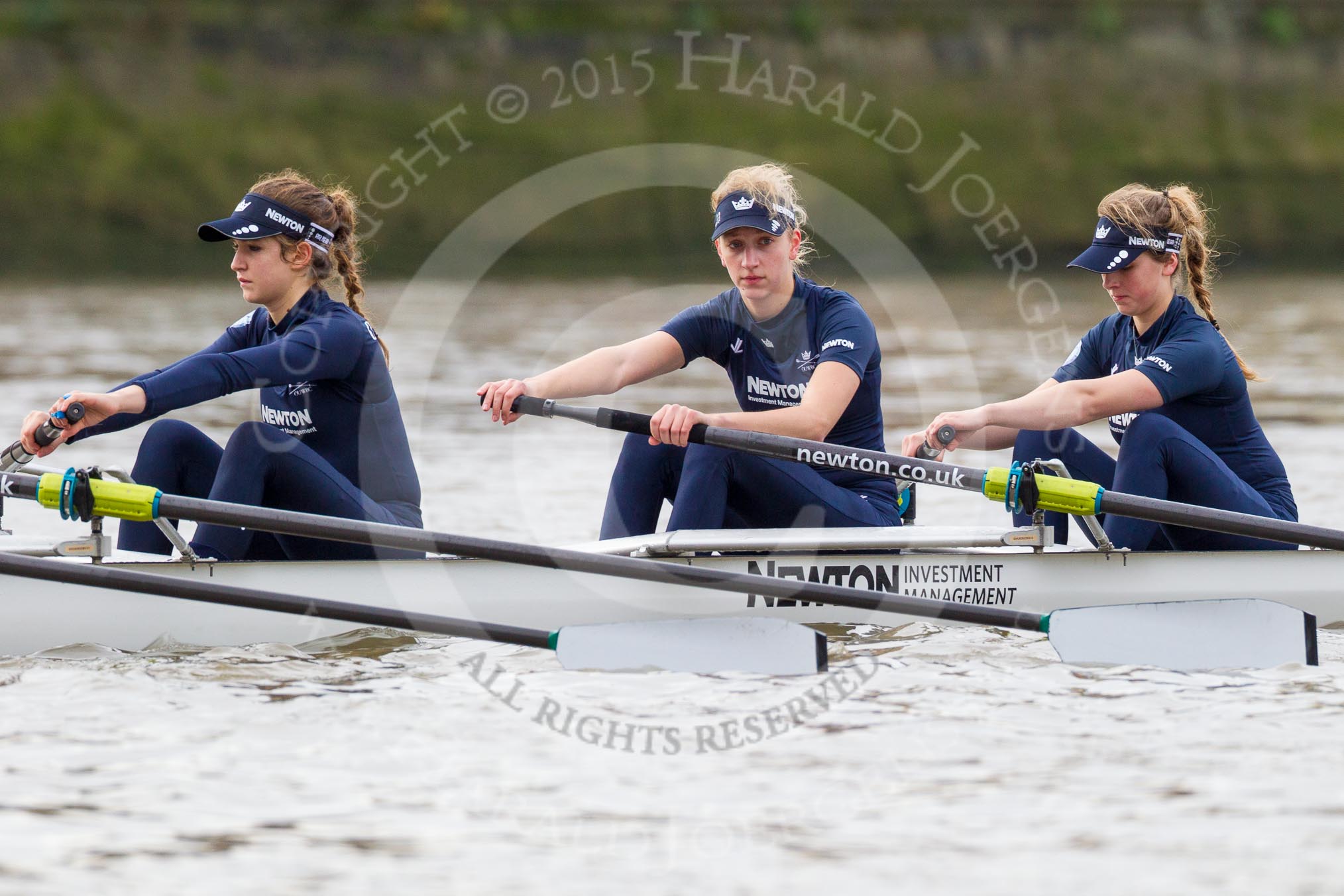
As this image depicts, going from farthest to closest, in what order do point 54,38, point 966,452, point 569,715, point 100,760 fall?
point 54,38, point 966,452, point 569,715, point 100,760

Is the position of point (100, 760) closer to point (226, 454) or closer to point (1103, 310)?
point (226, 454)

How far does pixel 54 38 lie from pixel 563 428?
22508 mm

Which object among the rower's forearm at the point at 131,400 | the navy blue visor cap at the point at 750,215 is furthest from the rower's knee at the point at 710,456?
the rower's forearm at the point at 131,400

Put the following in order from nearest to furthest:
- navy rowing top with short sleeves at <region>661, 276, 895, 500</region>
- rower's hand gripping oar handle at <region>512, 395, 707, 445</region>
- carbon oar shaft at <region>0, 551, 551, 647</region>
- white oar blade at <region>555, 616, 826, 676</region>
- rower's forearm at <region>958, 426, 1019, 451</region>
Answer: carbon oar shaft at <region>0, 551, 551, 647</region>, white oar blade at <region>555, 616, 826, 676</region>, rower's hand gripping oar handle at <region>512, 395, 707, 445</region>, navy rowing top with short sleeves at <region>661, 276, 895, 500</region>, rower's forearm at <region>958, 426, 1019, 451</region>

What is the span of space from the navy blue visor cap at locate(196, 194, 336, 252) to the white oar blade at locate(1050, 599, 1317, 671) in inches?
118

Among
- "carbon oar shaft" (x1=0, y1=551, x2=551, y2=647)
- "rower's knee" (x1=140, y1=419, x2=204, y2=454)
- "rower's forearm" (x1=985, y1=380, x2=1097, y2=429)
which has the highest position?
"rower's forearm" (x1=985, y1=380, x2=1097, y2=429)

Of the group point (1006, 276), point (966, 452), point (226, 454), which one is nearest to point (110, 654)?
point (226, 454)

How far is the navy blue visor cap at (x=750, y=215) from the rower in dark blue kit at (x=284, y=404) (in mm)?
1345

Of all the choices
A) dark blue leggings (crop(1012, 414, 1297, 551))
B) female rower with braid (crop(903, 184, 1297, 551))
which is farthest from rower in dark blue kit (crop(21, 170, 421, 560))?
dark blue leggings (crop(1012, 414, 1297, 551))

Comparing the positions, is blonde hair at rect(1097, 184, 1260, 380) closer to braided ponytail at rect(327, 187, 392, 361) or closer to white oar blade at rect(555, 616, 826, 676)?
white oar blade at rect(555, 616, 826, 676)

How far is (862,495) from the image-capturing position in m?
6.14

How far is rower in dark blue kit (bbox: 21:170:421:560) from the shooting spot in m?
5.61

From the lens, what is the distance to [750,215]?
5.80m

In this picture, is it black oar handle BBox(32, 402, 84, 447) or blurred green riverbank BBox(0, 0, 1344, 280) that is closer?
black oar handle BBox(32, 402, 84, 447)
